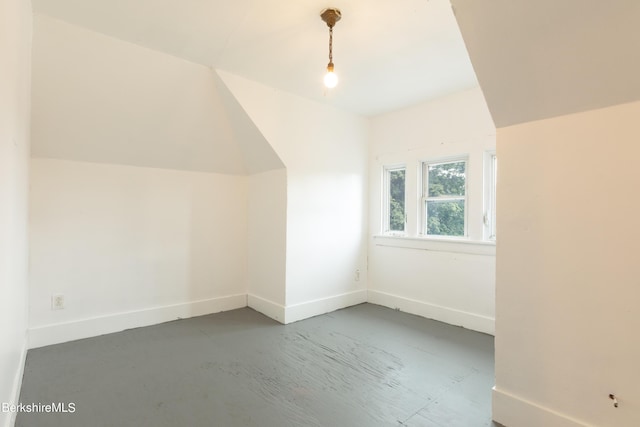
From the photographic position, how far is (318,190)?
3754 mm

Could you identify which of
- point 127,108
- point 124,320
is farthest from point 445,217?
point 124,320

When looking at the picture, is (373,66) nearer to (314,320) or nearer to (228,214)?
(228,214)

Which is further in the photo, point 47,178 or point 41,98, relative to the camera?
point 47,178

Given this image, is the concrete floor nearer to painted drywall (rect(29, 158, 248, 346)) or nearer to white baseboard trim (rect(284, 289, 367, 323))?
white baseboard trim (rect(284, 289, 367, 323))

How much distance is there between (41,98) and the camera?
2.47 m

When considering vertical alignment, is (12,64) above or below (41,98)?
below

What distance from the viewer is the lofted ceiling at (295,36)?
2.03m

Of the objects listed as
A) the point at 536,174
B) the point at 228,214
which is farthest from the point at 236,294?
the point at 536,174

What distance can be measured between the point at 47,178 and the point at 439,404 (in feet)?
12.1

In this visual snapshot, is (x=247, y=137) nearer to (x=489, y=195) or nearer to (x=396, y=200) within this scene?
(x=396, y=200)

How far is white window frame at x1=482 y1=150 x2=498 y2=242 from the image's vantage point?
328 cm

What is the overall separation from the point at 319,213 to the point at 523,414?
2578 millimetres

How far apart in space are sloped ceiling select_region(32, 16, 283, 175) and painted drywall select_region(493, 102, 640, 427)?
2384mm

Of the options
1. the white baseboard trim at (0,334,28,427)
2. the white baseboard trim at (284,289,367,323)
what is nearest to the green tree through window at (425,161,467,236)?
the white baseboard trim at (284,289,367,323)
